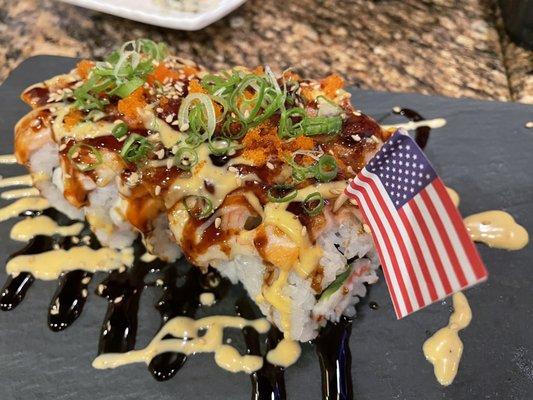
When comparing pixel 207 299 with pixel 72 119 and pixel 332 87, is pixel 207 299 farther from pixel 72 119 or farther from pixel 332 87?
pixel 332 87

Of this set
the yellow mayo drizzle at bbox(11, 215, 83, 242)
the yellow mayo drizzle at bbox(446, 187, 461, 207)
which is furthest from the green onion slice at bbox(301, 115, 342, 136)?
the yellow mayo drizzle at bbox(11, 215, 83, 242)

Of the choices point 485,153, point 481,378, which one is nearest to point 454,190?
point 485,153

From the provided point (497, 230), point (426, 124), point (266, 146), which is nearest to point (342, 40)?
point (426, 124)

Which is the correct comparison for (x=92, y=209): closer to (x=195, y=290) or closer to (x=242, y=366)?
(x=195, y=290)

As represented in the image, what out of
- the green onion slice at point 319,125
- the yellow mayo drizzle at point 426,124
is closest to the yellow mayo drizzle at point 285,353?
the green onion slice at point 319,125

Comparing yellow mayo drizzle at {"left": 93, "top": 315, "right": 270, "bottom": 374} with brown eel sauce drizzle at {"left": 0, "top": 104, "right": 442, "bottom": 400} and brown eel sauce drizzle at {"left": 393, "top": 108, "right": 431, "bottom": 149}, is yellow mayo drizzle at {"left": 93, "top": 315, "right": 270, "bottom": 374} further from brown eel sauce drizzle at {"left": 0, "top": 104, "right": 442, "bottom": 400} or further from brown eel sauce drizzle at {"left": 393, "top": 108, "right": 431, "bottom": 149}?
brown eel sauce drizzle at {"left": 393, "top": 108, "right": 431, "bottom": 149}

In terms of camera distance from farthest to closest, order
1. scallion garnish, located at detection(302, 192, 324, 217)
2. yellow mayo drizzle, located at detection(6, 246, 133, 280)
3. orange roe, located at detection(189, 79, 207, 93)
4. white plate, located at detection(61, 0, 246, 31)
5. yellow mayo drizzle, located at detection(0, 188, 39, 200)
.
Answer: white plate, located at detection(61, 0, 246, 31)
yellow mayo drizzle, located at detection(0, 188, 39, 200)
yellow mayo drizzle, located at detection(6, 246, 133, 280)
orange roe, located at detection(189, 79, 207, 93)
scallion garnish, located at detection(302, 192, 324, 217)

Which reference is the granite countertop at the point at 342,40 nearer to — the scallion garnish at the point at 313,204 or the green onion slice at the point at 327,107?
the green onion slice at the point at 327,107
